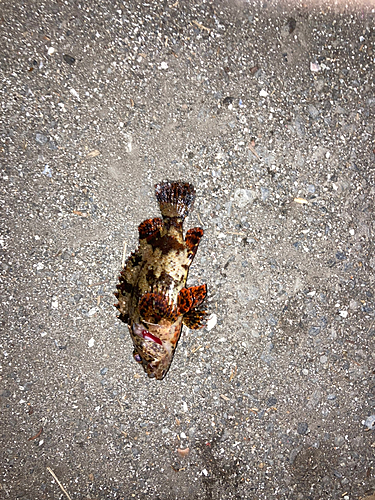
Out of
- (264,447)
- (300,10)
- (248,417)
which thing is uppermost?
(300,10)

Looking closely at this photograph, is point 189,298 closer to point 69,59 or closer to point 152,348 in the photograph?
point 152,348

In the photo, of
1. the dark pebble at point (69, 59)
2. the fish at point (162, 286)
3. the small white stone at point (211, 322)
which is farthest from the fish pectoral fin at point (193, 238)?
the dark pebble at point (69, 59)

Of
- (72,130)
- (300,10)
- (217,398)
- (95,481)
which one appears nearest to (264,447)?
(217,398)

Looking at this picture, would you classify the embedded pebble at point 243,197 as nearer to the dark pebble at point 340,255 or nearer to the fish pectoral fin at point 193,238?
the fish pectoral fin at point 193,238

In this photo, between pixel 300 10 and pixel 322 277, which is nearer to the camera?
pixel 300 10

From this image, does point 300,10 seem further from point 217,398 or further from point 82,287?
point 217,398

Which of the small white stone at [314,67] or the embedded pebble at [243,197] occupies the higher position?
the small white stone at [314,67]

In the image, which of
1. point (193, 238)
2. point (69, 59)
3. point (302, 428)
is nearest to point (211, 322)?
point (193, 238)
